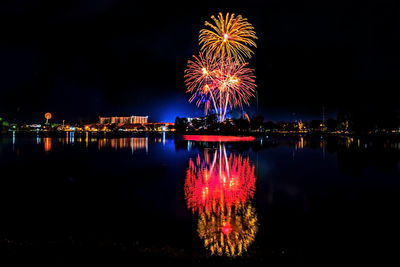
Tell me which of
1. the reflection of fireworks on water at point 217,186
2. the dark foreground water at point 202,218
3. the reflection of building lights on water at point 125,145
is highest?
the reflection of building lights on water at point 125,145

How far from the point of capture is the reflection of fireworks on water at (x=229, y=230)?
5.34 m

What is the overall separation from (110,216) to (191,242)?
8.57ft

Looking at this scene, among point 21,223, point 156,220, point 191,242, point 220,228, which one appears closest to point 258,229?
point 220,228

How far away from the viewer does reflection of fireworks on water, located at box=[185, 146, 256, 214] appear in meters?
8.07

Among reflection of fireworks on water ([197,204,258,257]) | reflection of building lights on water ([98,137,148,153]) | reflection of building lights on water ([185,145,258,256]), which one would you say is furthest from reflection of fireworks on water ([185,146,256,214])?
reflection of building lights on water ([98,137,148,153])

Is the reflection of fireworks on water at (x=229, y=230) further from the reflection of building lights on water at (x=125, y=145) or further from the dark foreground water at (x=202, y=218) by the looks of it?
the reflection of building lights on water at (x=125, y=145)

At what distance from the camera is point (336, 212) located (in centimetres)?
762

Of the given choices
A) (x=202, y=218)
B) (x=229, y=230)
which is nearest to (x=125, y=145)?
(x=202, y=218)

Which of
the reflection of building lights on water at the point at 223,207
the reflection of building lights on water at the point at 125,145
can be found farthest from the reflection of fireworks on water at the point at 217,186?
the reflection of building lights on water at the point at 125,145

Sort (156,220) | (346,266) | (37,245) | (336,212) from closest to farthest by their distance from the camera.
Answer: (346,266)
(37,245)
(156,220)
(336,212)

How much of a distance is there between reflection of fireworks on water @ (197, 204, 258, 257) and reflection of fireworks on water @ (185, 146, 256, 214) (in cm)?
47

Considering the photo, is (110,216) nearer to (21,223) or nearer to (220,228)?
(21,223)

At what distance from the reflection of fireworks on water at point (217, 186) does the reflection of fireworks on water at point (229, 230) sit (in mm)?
471

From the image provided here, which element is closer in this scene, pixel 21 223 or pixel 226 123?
pixel 21 223
